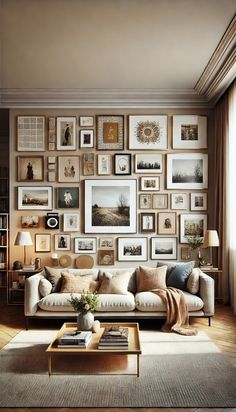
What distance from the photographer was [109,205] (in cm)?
735

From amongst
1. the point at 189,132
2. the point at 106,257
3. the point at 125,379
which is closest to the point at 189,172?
the point at 189,132

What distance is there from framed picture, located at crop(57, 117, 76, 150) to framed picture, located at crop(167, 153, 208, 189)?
1724mm

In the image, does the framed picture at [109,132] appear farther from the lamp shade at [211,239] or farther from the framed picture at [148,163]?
the lamp shade at [211,239]

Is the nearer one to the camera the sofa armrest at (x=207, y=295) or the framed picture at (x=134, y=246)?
the sofa armrest at (x=207, y=295)

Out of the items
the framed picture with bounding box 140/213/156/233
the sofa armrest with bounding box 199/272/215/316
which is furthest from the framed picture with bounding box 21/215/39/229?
the sofa armrest with bounding box 199/272/215/316

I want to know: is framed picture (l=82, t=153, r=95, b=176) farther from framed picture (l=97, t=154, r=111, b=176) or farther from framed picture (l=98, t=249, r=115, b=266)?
framed picture (l=98, t=249, r=115, b=266)

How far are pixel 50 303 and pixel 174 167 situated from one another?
10.3 ft

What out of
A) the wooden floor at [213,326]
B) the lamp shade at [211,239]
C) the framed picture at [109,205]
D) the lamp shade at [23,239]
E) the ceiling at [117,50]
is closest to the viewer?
the ceiling at [117,50]

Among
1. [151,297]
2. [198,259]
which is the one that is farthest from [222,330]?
[198,259]

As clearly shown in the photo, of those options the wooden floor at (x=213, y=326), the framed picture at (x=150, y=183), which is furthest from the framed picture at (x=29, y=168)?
the wooden floor at (x=213, y=326)

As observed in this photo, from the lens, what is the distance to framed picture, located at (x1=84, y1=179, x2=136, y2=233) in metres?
7.35

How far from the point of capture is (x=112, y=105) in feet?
24.1

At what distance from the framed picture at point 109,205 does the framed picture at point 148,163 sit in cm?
24

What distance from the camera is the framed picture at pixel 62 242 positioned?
738cm
